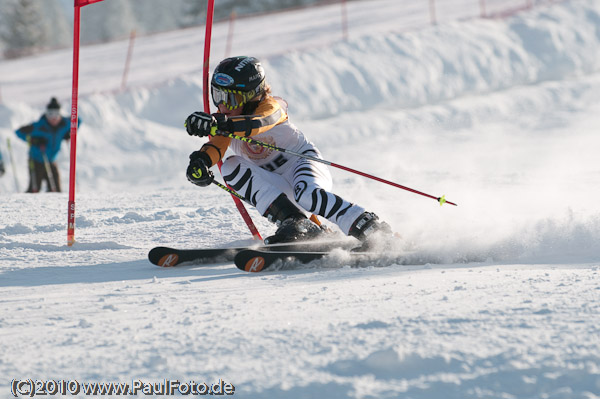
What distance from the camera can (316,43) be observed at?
63.7ft

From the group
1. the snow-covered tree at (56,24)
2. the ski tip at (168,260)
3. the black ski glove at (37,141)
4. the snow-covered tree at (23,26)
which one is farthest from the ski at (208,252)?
the snow-covered tree at (56,24)

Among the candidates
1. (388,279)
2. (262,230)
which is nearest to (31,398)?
(388,279)

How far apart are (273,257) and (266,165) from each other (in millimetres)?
1138

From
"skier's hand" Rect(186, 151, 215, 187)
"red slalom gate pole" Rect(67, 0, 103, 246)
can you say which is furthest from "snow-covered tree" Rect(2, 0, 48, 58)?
"skier's hand" Rect(186, 151, 215, 187)

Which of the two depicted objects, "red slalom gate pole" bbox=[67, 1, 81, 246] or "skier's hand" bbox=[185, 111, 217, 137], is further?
"red slalom gate pole" bbox=[67, 1, 81, 246]

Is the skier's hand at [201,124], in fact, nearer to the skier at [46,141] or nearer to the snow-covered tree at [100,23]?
the skier at [46,141]

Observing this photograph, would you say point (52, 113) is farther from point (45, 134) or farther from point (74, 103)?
point (74, 103)

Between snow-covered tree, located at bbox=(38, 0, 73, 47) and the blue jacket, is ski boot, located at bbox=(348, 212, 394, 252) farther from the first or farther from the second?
snow-covered tree, located at bbox=(38, 0, 73, 47)

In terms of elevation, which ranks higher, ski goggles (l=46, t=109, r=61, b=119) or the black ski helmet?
ski goggles (l=46, t=109, r=61, b=119)

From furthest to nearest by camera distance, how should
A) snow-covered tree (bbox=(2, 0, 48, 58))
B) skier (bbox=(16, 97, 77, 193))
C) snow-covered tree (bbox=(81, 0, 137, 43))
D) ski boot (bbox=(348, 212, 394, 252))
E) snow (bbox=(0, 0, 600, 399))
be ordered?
snow-covered tree (bbox=(81, 0, 137, 43)) → snow-covered tree (bbox=(2, 0, 48, 58)) → skier (bbox=(16, 97, 77, 193)) → ski boot (bbox=(348, 212, 394, 252)) → snow (bbox=(0, 0, 600, 399))

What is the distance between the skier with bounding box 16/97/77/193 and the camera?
1140 centimetres

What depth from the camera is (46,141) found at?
37.5ft

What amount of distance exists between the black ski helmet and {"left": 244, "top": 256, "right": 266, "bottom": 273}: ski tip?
4.20 feet

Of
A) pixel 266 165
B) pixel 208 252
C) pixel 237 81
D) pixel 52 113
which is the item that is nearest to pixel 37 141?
pixel 52 113
